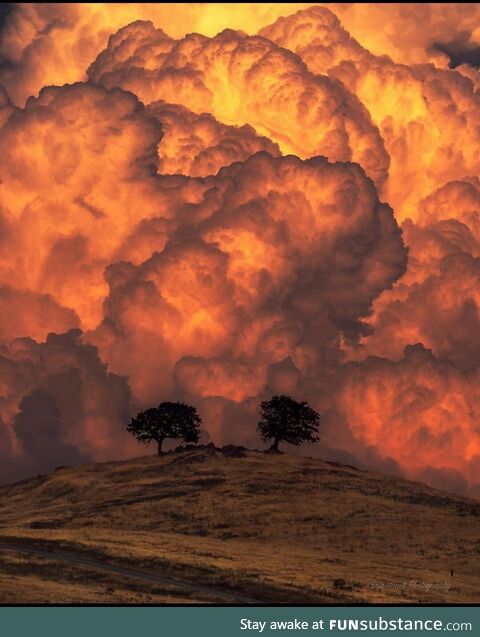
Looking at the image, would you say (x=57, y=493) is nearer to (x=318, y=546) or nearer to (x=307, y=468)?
(x=307, y=468)

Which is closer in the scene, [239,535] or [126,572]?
[126,572]

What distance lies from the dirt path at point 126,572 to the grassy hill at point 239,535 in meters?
0.24

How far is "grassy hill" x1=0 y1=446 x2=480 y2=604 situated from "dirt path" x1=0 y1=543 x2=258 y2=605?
24 cm

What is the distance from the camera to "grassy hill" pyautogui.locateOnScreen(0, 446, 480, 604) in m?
102

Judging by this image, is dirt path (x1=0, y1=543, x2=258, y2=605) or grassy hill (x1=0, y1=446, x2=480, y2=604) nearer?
dirt path (x1=0, y1=543, x2=258, y2=605)

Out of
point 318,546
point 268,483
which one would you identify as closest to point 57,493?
point 268,483

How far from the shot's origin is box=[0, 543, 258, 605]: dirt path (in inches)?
3871

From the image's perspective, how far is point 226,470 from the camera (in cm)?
18325

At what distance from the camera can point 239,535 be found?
14312cm

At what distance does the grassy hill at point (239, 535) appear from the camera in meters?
102

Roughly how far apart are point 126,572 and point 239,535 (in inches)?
1428

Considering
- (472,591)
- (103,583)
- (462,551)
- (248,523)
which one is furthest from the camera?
(248,523)
